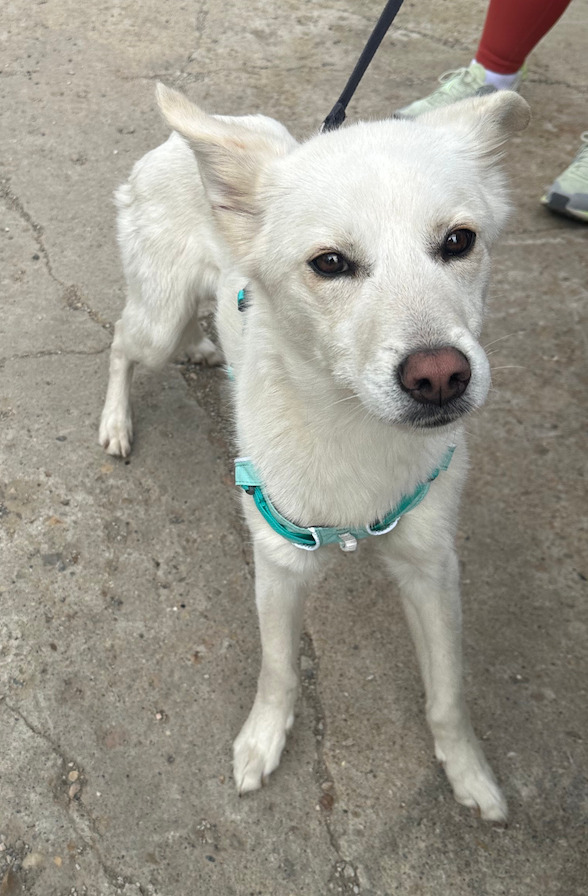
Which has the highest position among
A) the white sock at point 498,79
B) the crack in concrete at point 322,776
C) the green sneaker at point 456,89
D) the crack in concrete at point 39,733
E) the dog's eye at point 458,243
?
the dog's eye at point 458,243

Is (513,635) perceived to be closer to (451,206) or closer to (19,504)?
(451,206)

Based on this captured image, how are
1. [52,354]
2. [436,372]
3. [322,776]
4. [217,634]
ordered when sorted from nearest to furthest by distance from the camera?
1. [436,372]
2. [322,776]
3. [217,634]
4. [52,354]

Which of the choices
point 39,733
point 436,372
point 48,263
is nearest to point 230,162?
point 436,372

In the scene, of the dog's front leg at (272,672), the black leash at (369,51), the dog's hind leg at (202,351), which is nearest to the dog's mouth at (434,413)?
the dog's front leg at (272,672)

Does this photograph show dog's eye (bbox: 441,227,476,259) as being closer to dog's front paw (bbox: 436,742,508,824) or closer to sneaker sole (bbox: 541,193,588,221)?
dog's front paw (bbox: 436,742,508,824)

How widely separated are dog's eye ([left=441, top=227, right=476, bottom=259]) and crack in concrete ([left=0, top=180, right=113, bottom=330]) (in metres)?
1.91

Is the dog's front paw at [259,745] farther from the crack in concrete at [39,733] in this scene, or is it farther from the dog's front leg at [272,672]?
the crack in concrete at [39,733]

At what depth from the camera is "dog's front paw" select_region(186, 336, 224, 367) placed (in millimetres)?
3021

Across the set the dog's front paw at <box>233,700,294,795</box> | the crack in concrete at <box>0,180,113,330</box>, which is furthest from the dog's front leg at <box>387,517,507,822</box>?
the crack in concrete at <box>0,180,113,330</box>

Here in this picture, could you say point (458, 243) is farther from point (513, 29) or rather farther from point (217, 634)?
point (513, 29)

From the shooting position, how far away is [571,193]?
3.38 m

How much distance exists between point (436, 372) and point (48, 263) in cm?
247

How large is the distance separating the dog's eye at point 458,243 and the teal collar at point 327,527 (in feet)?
1.54

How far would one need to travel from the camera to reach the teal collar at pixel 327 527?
178 cm
